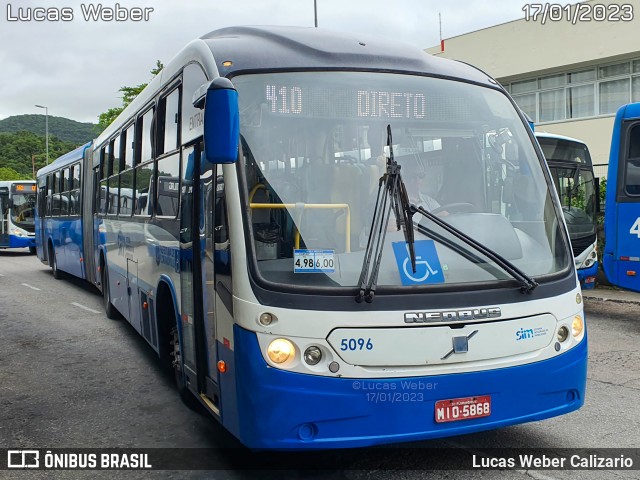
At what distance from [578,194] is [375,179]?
1000 centimetres

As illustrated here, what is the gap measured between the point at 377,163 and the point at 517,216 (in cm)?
101

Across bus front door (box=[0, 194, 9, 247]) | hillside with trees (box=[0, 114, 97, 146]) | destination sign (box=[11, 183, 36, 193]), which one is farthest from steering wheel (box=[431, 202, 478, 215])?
hillside with trees (box=[0, 114, 97, 146])

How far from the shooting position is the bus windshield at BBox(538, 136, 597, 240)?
41.6ft

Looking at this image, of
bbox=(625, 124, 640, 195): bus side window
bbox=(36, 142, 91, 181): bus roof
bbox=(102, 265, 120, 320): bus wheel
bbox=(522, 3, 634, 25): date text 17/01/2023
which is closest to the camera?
bbox=(625, 124, 640, 195): bus side window

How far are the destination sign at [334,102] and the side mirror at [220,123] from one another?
42 centimetres

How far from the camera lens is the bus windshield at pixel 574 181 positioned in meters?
12.7

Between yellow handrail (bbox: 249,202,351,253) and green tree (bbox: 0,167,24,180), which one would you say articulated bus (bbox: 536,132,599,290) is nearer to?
yellow handrail (bbox: 249,202,351,253)

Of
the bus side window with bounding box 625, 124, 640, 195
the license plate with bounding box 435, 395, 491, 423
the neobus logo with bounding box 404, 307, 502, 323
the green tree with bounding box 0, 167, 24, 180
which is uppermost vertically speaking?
the green tree with bounding box 0, 167, 24, 180

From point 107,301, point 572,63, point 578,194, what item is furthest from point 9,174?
point 578,194

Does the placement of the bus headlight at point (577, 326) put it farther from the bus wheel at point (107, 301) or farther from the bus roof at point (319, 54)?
the bus wheel at point (107, 301)

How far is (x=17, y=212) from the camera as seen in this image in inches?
1152

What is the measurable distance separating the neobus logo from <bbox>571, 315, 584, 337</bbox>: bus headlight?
0.65 m

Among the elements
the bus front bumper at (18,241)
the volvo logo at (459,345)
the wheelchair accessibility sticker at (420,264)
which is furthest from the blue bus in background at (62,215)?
the volvo logo at (459,345)

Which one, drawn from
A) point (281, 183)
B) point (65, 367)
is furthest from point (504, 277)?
point (65, 367)
